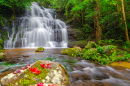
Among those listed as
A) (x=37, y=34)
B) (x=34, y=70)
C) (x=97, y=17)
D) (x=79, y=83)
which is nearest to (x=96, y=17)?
(x=97, y=17)

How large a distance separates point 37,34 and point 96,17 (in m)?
10.4

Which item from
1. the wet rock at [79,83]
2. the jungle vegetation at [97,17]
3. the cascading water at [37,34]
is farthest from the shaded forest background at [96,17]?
the wet rock at [79,83]

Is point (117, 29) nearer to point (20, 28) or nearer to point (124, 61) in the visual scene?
point (124, 61)

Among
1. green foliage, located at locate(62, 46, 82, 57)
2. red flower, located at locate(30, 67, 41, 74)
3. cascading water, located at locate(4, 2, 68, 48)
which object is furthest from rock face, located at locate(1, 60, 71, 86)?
cascading water, located at locate(4, 2, 68, 48)

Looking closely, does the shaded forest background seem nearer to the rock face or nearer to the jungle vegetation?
the jungle vegetation

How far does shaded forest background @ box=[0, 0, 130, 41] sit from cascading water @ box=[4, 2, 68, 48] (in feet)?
6.14

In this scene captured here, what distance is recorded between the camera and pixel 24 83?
210 cm

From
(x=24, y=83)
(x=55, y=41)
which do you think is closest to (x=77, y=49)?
(x=24, y=83)

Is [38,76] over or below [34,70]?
below

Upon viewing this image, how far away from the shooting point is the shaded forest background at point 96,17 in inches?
418

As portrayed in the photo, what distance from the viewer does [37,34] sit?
16.6m

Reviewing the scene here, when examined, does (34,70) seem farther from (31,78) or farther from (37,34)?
(37,34)

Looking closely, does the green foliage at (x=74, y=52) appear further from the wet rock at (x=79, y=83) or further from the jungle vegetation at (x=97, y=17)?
the wet rock at (x=79, y=83)

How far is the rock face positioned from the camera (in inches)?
83.6
